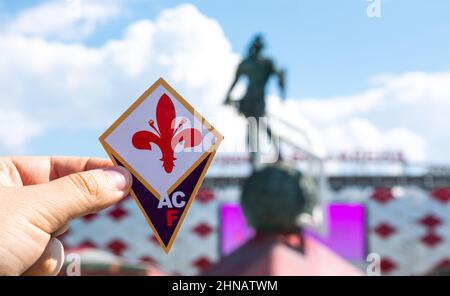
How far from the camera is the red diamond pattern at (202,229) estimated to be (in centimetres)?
893

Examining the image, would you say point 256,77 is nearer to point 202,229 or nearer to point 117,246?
point 202,229

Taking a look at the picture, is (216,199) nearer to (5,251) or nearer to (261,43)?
(261,43)

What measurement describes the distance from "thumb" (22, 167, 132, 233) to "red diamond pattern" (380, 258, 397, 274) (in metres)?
8.20

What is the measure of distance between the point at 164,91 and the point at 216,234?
7904 millimetres

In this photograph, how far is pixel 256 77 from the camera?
579 centimetres

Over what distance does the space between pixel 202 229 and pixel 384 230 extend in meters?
2.87

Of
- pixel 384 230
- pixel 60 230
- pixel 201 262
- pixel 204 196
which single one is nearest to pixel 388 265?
pixel 384 230

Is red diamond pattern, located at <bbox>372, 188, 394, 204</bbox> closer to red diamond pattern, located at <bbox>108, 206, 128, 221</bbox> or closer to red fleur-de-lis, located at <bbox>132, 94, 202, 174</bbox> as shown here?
red diamond pattern, located at <bbox>108, 206, 128, 221</bbox>

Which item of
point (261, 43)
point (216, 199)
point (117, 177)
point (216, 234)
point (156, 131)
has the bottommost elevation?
point (216, 234)

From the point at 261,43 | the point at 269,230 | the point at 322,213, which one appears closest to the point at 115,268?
the point at 269,230

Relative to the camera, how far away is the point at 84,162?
1.51m

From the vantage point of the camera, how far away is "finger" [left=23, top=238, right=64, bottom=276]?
1399mm

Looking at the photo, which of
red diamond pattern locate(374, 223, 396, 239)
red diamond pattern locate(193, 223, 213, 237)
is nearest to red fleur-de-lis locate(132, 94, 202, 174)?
red diamond pattern locate(193, 223, 213, 237)
